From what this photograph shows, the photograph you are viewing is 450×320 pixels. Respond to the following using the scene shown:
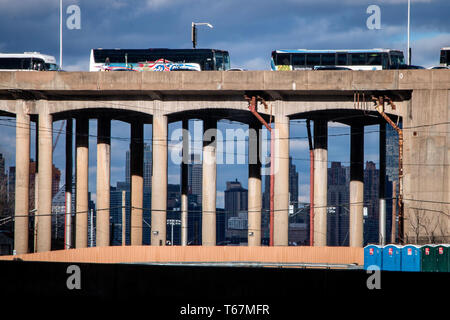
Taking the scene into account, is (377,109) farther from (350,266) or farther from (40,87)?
(40,87)

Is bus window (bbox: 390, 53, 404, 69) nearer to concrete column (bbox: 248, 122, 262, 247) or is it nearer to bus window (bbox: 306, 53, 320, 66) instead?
bus window (bbox: 306, 53, 320, 66)

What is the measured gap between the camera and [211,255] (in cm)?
4997

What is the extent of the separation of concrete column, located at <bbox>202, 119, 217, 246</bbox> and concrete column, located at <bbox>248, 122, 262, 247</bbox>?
11.8ft

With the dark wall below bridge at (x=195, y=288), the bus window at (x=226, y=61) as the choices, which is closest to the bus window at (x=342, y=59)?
the bus window at (x=226, y=61)

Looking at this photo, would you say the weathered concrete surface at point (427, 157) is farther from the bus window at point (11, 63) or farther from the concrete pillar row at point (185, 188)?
the bus window at point (11, 63)

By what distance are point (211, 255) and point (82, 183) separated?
18.8 metres

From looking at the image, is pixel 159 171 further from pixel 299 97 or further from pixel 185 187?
pixel 185 187

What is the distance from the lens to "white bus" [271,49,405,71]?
6172 cm

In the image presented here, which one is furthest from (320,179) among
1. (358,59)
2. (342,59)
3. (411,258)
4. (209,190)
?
(411,258)

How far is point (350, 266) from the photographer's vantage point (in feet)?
152

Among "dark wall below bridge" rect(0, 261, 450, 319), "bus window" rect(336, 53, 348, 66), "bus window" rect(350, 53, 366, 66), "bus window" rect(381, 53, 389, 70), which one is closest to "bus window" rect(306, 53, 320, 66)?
"bus window" rect(336, 53, 348, 66)

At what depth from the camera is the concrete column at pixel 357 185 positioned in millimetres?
68062

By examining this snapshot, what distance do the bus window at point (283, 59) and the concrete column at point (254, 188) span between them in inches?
302
